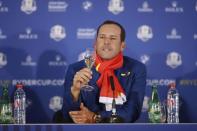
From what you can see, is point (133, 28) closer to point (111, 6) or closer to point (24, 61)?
point (111, 6)

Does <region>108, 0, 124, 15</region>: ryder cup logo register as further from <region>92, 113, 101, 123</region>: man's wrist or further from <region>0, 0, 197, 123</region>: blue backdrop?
<region>92, 113, 101, 123</region>: man's wrist

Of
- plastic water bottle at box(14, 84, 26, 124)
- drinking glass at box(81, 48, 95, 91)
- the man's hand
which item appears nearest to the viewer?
drinking glass at box(81, 48, 95, 91)

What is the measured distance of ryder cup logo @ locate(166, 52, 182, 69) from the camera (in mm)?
4582

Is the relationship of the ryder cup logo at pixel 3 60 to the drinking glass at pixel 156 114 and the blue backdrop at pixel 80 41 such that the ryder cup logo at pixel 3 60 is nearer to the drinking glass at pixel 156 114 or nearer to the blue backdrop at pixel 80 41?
the blue backdrop at pixel 80 41

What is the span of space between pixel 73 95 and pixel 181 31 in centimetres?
136

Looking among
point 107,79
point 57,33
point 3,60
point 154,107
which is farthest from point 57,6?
point 154,107

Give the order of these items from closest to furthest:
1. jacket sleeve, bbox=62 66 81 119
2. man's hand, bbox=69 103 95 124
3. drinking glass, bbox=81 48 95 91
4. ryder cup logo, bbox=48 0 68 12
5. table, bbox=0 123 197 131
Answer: table, bbox=0 123 197 131
drinking glass, bbox=81 48 95 91
man's hand, bbox=69 103 95 124
jacket sleeve, bbox=62 66 81 119
ryder cup logo, bbox=48 0 68 12

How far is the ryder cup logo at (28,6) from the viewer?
179 inches

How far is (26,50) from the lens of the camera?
179 inches

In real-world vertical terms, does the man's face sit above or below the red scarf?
above

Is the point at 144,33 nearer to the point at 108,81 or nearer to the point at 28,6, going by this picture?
the point at 108,81

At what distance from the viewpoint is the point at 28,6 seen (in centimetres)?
455

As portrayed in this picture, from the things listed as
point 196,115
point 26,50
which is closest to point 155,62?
point 196,115

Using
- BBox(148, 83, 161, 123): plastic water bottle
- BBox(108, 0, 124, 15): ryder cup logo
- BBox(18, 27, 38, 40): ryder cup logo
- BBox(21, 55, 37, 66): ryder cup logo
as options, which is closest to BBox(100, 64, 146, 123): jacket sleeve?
BBox(148, 83, 161, 123): plastic water bottle
